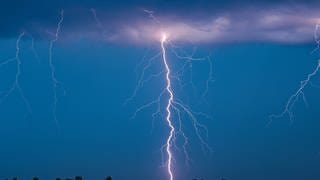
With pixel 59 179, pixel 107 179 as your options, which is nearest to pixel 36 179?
pixel 59 179

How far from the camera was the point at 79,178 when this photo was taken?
48.3m

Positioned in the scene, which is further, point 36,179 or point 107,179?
point 36,179

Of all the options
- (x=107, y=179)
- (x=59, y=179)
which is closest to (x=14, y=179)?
(x=59, y=179)

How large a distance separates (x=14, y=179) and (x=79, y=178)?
8.20 metres

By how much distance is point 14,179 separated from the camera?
181 feet

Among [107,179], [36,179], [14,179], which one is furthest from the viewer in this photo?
[14,179]

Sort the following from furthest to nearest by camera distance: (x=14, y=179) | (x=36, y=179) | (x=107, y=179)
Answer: (x=14, y=179)
(x=36, y=179)
(x=107, y=179)

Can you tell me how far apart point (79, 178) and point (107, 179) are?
2.83 meters

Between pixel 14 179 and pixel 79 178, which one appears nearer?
pixel 79 178

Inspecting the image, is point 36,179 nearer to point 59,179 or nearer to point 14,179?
point 59,179

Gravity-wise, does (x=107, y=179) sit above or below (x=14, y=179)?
below

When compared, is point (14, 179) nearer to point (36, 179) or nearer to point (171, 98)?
point (36, 179)

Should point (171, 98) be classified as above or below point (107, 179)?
above

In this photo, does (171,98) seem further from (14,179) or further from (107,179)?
(14,179)
